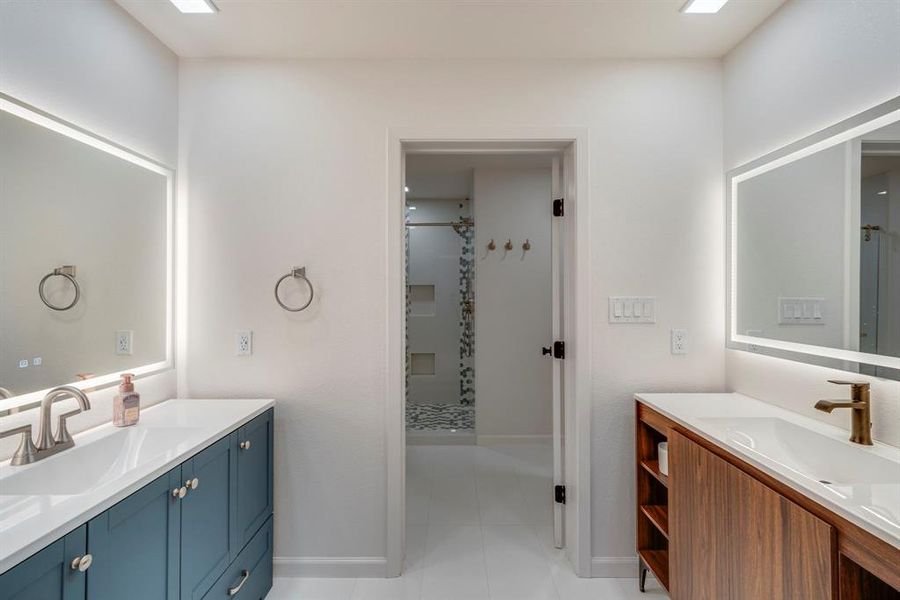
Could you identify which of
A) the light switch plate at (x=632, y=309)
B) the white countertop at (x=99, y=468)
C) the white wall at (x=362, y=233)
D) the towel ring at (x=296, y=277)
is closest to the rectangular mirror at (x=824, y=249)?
the white wall at (x=362, y=233)

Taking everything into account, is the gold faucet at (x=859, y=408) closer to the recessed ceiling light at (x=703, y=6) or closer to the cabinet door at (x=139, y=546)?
the recessed ceiling light at (x=703, y=6)

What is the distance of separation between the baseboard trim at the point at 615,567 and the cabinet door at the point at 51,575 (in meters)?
2.02

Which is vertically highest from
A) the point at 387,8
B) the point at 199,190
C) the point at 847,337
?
the point at 387,8

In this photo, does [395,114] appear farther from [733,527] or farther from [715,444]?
[733,527]

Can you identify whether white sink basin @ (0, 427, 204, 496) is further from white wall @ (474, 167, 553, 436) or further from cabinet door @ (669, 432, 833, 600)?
white wall @ (474, 167, 553, 436)

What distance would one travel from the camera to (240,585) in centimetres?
174

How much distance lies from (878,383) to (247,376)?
2.47m

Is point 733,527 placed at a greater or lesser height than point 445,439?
greater

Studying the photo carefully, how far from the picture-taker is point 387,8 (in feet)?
5.92

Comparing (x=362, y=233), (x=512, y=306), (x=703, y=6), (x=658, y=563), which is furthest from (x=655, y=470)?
(x=512, y=306)

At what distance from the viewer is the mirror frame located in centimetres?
135

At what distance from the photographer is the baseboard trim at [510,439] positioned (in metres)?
4.03

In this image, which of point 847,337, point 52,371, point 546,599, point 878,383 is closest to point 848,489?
point 878,383

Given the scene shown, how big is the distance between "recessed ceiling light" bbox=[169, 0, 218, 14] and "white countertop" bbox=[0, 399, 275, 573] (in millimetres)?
1656
